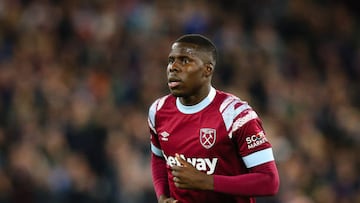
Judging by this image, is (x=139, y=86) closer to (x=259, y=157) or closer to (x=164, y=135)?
(x=164, y=135)

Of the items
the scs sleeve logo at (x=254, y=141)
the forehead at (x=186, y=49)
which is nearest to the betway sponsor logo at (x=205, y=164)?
the scs sleeve logo at (x=254, y=141)

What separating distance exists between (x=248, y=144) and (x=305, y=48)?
10640 millimetres

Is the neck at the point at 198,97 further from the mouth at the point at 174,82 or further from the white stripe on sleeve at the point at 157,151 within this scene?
the white stripe on sleeve at the point at 157,151

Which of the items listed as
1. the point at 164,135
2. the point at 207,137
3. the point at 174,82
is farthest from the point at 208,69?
the point at 164,135

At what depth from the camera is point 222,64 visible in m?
14.9

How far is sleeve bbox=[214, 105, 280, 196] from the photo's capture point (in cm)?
600

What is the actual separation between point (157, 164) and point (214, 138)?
75cm

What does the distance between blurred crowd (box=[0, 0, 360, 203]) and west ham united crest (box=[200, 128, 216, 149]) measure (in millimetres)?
4829

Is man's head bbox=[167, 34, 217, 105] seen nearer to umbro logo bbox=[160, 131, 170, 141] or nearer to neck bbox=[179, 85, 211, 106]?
neck bbox=[179, 85, 211, 106]

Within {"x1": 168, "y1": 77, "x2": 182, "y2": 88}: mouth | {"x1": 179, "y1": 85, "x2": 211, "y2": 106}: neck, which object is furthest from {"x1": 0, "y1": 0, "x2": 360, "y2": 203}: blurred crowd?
{"x1": 168, "y1": 77, "x2": 182, "y2": 88}: mouth

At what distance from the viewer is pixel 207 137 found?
6.28 meters

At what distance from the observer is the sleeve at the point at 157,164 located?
671 centimetres

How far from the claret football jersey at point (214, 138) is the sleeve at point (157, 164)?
4.4 inches

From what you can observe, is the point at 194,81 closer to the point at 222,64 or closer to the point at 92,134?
the point at 92,134
